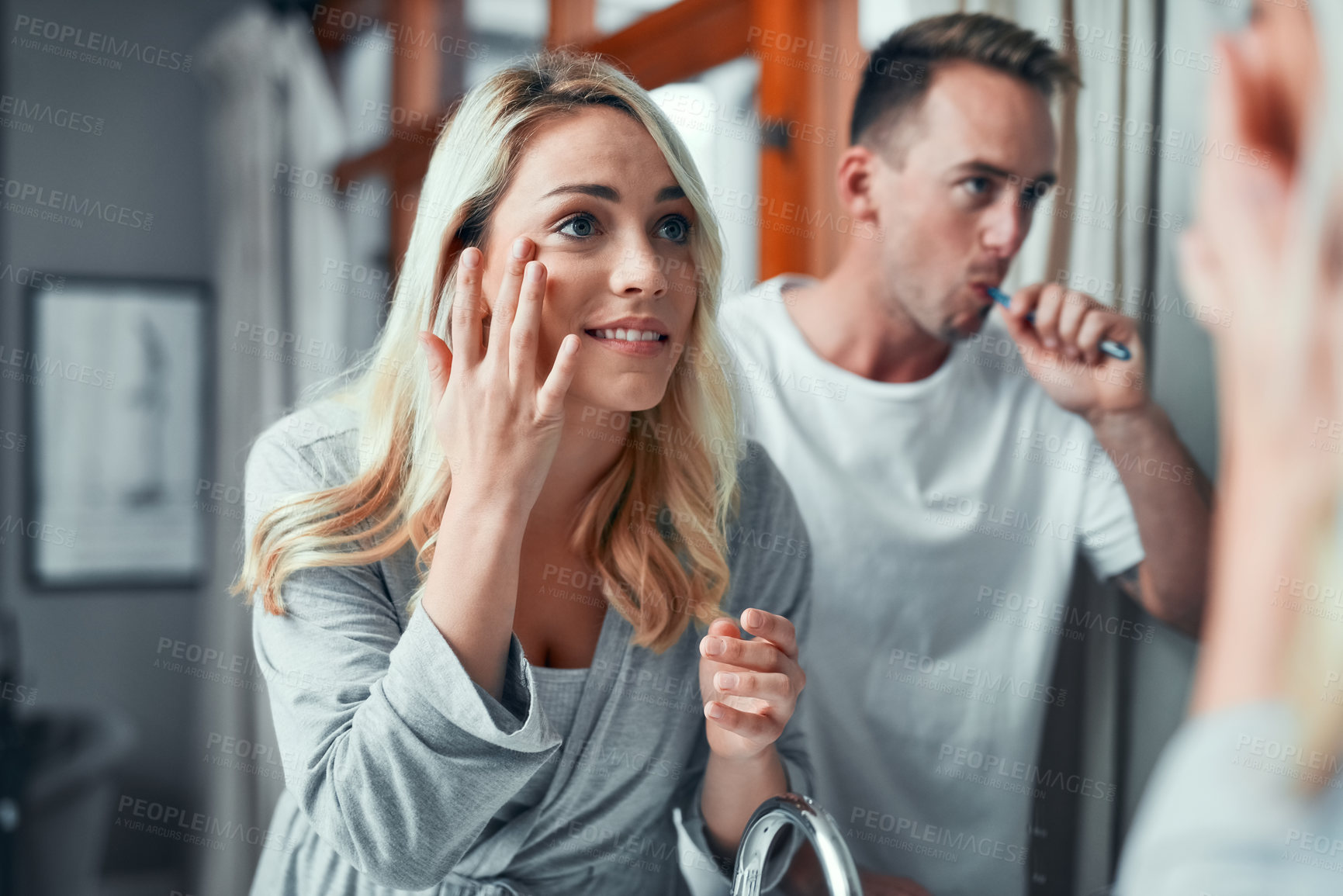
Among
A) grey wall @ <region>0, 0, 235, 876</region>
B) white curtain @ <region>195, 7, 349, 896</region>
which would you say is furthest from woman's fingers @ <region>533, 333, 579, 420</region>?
grey wall @ <region>0, 0, 235, 876</region>

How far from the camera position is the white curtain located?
6.52 ft

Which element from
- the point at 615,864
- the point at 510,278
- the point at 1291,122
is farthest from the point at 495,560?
the point at 1291,122

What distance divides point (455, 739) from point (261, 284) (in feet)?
5.28

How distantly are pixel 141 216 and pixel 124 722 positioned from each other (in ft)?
4.01

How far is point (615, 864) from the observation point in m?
0.96

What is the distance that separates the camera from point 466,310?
30.8 inches

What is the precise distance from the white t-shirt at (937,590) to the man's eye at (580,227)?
294 mm

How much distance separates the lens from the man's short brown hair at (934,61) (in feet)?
3.11
